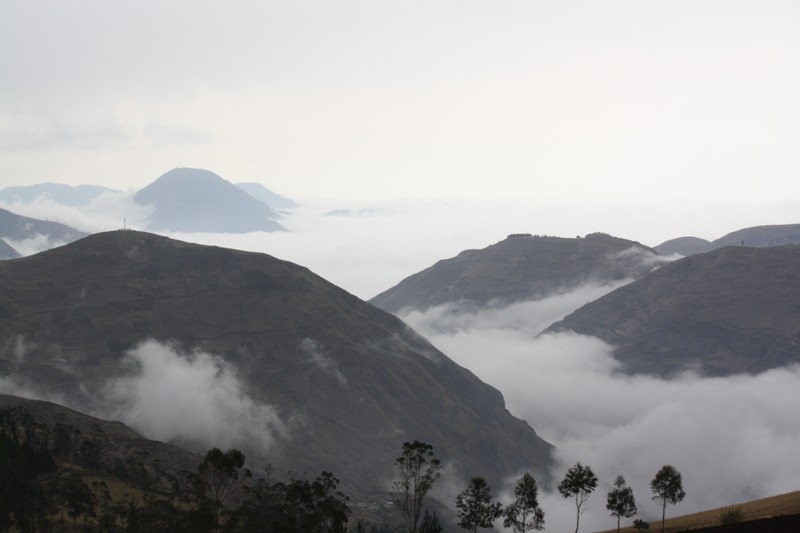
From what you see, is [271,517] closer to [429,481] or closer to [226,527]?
[226,527]

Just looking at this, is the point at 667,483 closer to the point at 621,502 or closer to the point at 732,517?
the point at 621,502

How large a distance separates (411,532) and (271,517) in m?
43.0

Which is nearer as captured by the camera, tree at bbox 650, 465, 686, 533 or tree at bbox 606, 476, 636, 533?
tree at bbox 606, 476, 636, 533

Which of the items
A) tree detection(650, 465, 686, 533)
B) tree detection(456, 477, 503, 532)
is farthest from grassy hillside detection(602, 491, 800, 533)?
tree detection(456, 477, 503, 532)

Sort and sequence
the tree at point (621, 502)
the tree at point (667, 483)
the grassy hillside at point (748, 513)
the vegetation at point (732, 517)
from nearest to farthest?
the vegetation at point (732, 517) < the grassy hillside at point (748, 513) < the tree at point (621, 502) < the tree at point (667, 483)

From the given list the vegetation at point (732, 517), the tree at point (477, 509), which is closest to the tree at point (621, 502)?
the tree at point (477, 509)

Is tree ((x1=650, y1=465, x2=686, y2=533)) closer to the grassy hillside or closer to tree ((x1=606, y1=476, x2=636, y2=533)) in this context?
the grassy hillside

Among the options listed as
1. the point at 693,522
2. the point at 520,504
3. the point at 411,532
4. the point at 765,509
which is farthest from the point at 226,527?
the point at 765,509

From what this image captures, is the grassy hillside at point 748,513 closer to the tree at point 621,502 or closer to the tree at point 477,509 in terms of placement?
the tree at point 621,502

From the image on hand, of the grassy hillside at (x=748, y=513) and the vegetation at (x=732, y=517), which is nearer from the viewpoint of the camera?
the vegetation at (x=732, y=517)

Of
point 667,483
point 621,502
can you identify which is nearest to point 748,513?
point 667,483

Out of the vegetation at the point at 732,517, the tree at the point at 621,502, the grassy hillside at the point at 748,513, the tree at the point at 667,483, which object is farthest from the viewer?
the tree at the point at 667,483

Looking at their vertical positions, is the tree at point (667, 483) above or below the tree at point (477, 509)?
above

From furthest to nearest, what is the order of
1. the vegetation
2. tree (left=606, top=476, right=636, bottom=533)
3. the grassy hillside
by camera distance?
tree (left=606, top=476, right=636, bottom=533) → the grassy hillside → the vegetation
